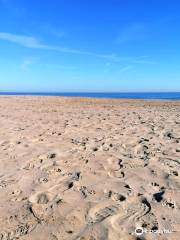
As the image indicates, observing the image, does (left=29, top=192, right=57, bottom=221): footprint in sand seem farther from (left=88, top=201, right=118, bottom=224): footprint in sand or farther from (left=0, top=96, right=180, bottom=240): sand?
(left=88, top=201, right=118, bottom=224): footprint in sand

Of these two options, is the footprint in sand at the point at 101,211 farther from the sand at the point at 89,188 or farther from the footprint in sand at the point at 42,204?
the footprint in sand at the point at 42,204

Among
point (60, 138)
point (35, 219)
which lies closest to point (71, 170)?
point (35, 219)

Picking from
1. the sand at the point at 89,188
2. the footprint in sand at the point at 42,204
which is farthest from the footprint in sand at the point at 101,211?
the footprint in sand at the point at 42,204

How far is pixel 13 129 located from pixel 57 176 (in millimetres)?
5026

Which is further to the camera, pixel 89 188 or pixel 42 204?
pixel 89 188

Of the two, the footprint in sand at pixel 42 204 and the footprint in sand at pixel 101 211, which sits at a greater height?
the footprint in sand at pixel 101 211

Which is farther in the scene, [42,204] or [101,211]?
[42,204]

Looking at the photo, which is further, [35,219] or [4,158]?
[4,158]

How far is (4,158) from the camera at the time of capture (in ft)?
19.1

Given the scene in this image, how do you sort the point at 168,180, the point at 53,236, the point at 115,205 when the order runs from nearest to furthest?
the point at 53,236 → the point at 115,205 → the point at 168,180

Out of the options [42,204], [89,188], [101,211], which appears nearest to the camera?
[101,211]

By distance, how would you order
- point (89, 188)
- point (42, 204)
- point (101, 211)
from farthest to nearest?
point (89, 188) < point (42, 204) < point (101, 211)

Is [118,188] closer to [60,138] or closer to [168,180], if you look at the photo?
[168,180]

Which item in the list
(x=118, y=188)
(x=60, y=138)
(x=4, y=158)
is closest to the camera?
(x=118, y=188)
